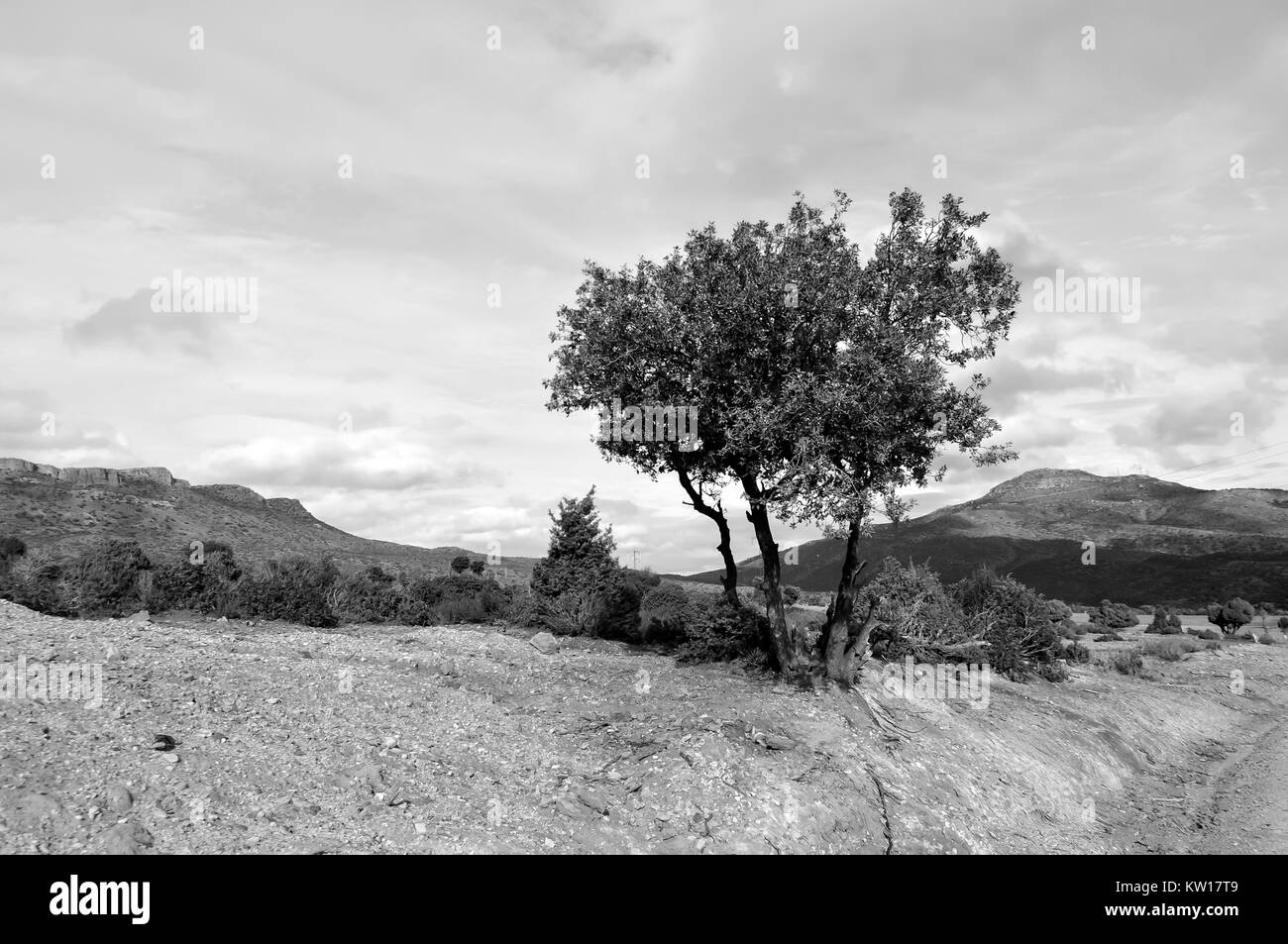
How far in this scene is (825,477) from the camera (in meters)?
15.3

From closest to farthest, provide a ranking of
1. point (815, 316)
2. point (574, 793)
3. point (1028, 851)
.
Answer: point (574, 793), point (1028, 851), point (815, 316)

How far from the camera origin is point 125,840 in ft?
25.6

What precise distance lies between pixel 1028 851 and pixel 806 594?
2009 inches

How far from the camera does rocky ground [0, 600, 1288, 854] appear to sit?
29.7 ft

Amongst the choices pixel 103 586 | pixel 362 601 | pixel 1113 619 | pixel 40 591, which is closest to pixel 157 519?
pixel 362 601

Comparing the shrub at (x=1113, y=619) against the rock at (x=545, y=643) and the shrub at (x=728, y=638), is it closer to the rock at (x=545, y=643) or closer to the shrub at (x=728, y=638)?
the shrub at (x=728, y=638)

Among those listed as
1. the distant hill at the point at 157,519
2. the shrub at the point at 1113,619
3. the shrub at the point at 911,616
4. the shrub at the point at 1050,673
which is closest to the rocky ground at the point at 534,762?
the shrub at the point at 911,616

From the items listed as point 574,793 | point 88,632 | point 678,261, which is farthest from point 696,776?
point 88,632

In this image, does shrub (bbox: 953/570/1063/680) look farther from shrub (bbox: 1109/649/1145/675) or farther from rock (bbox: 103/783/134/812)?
rock (bbox: 103/783/134/812)

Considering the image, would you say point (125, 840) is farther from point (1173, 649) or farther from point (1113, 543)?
point (1113, 543)

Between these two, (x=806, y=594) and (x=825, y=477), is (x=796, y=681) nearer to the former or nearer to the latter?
(x=825, y=477)

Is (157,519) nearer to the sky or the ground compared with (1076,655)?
nearer to the sky

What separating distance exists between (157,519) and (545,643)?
1825 inches
